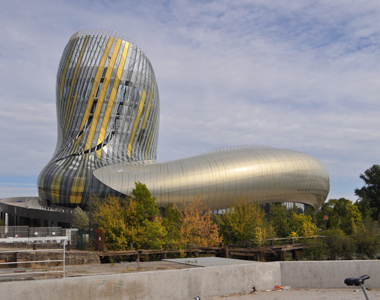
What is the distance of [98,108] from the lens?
7006 cm

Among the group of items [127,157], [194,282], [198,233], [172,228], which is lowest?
[194,282]

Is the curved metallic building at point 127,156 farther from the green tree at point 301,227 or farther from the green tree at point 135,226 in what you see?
the green tree at point 135,226

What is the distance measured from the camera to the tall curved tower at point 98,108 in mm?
67300

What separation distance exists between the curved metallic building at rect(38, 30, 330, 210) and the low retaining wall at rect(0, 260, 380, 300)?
3442cm

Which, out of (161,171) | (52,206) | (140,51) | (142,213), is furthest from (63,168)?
(142,213)

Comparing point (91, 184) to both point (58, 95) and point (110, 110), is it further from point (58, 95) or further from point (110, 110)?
point (58, 95)

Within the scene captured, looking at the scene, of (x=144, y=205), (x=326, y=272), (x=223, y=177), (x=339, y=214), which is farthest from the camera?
(x=339, y=214)

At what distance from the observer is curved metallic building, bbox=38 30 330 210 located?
171 ft

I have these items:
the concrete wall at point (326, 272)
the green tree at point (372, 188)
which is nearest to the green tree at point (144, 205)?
the concrete wall at point (326, 272)

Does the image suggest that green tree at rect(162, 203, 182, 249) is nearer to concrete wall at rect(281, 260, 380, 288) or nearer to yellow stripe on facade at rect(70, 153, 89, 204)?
concrete wall at rect(281, 260, 380, 288)

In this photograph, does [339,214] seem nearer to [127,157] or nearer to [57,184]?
[127,157]

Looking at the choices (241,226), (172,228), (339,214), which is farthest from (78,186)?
(339,214)

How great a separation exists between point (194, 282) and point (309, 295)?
14.4 ft

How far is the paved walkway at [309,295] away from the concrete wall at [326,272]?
41cm
